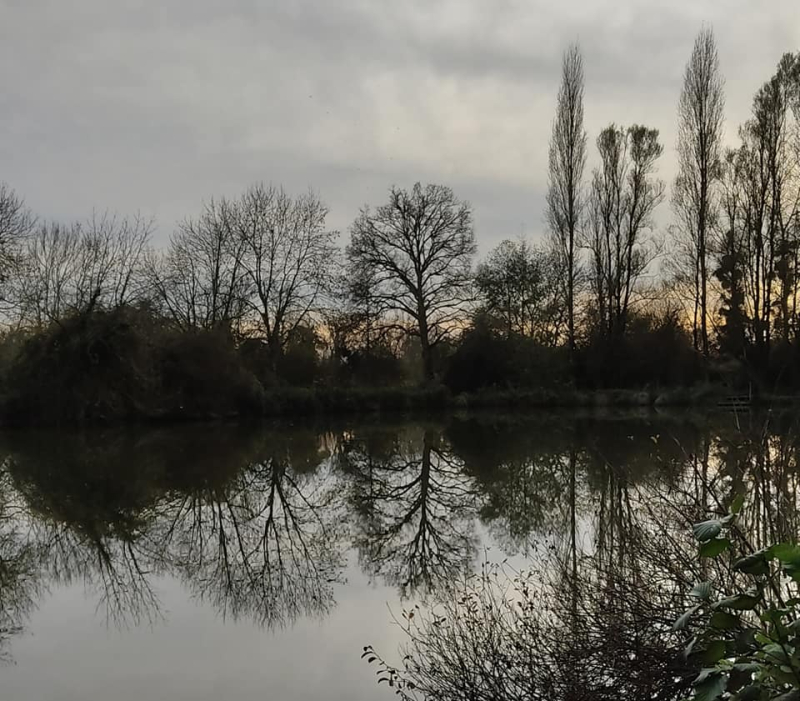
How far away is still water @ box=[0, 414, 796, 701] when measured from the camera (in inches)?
208

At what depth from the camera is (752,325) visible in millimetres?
30438

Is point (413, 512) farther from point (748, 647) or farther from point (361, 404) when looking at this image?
point (361, 404)

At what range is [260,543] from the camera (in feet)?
30.5

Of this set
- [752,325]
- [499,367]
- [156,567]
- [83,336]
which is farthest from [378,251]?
[156,567]

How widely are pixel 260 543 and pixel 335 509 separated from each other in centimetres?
245

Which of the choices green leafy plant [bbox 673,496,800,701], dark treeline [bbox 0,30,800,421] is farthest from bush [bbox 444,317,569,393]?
green leafy plant [bbox 673,496,800,701]

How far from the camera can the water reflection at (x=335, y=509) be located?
217 inches

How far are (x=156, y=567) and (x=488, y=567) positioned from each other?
3657 mm

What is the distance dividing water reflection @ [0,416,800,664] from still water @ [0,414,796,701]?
0.04 m

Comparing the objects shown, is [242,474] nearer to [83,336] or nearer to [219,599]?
[219,599]

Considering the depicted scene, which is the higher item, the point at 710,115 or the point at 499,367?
the point at 710,115

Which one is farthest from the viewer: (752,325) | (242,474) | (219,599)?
(752,325)

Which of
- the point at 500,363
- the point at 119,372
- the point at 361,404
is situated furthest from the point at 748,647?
the point at 500,363

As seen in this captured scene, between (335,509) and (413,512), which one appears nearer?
(413,512)
